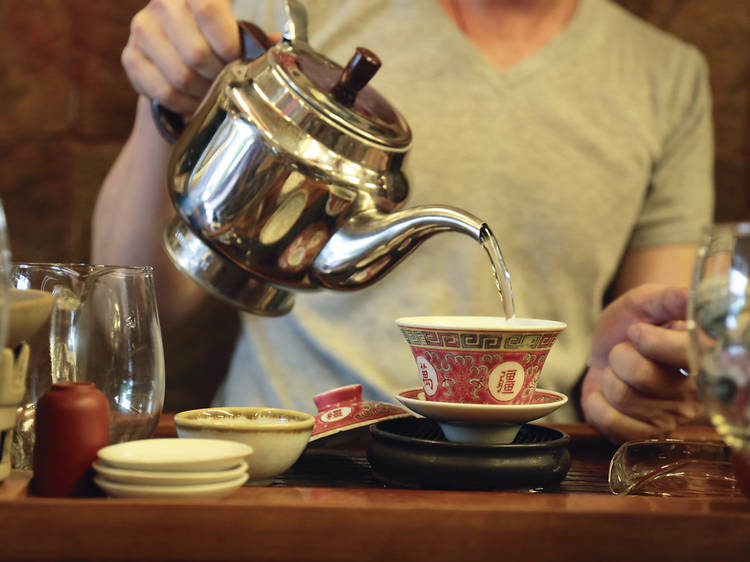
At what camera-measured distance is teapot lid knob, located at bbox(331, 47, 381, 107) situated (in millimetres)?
681

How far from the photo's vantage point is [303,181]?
0.69 meters

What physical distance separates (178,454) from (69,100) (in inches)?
49.8

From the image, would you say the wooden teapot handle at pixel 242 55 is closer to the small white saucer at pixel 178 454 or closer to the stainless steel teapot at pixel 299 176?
the stainless steel teapot at pixel 299 176

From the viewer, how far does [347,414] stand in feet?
2.33

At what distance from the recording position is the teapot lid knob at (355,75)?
0.68m

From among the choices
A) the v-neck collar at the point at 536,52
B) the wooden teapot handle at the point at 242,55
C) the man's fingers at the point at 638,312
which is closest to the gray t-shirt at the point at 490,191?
the v-neck collar at the point at 536,52

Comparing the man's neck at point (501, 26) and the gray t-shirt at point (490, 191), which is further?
the man's neck at point (501, 26)

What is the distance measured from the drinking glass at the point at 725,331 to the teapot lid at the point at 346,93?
31 cm

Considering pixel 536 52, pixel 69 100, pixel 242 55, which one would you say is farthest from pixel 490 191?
pixel 69 100

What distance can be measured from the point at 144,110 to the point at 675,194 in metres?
0.84

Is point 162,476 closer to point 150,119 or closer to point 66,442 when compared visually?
point 66,442

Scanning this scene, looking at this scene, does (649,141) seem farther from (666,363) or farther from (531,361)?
(531,361)

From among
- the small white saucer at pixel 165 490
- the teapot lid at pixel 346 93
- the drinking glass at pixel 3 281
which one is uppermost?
the teapot lid at pixel 346 93

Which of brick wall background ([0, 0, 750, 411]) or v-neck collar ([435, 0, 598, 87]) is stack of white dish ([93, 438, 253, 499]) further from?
brick wall background ([0, 0, 750, 411])
